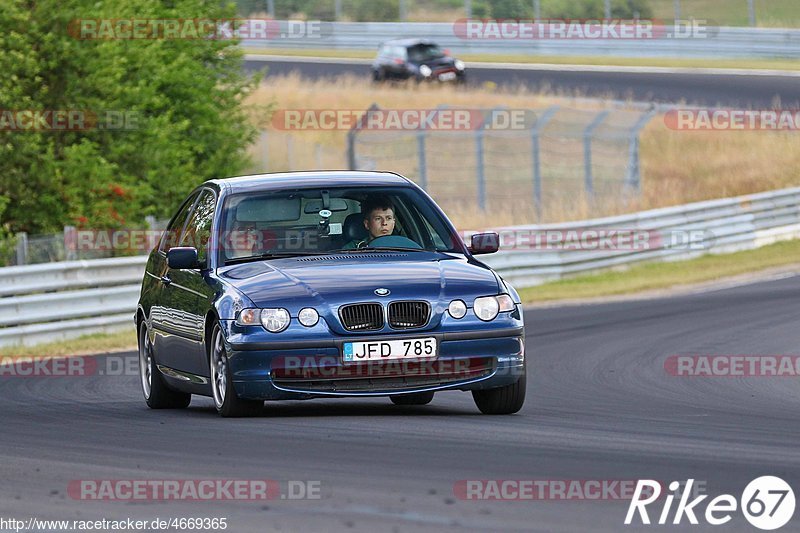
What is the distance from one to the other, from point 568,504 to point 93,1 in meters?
20.9

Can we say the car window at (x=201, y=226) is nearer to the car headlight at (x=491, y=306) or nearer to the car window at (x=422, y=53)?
the car headlight at (x=491, y=306)

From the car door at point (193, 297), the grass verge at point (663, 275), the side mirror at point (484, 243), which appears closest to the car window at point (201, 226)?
the car door at point (193, 297)

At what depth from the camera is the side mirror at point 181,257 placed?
10.7 meters

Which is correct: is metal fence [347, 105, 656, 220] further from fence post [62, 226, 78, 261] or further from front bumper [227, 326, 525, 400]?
front bumper [227, 326, 525, 400]

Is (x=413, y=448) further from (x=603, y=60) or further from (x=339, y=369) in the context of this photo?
(x=603, y=60)

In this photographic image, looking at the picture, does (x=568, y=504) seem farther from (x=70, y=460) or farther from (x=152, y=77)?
(x=152, y=77)

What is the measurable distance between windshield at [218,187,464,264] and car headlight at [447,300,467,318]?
1024mm

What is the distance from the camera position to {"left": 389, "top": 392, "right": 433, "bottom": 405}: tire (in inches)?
455

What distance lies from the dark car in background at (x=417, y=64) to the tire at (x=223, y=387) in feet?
134

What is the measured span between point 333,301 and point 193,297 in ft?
4.75

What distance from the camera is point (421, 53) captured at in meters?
51.7

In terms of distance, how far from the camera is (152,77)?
2853 cm

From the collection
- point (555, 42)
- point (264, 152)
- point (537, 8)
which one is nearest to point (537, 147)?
point (264, 152)

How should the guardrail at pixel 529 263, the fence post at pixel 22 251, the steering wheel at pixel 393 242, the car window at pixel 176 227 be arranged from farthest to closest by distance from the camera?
the fence post at pixel 22 251, the guardrail at pixel 529 263, the car window at pixel 176 227, the steering wheel at pixel 393 242
